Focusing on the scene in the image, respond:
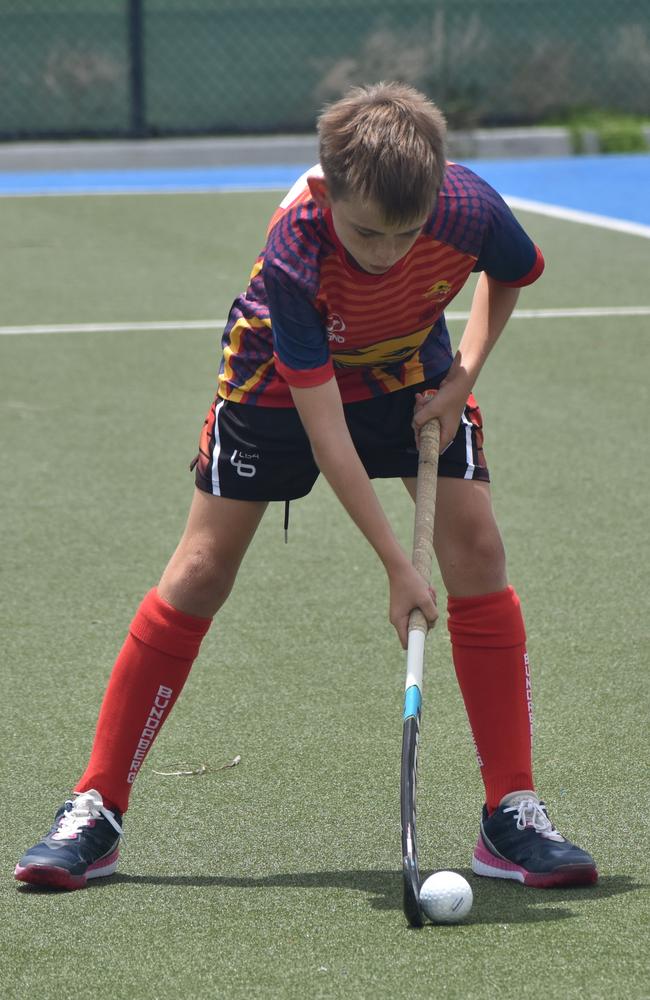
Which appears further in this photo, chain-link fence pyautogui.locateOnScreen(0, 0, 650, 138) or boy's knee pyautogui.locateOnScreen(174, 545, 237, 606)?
chain-link fence pyautogui.locateOnScreen(0, 0, 650, 138)

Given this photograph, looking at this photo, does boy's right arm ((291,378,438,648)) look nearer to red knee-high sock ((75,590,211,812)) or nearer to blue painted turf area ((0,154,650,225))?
red knee-high sock ((75,590,211,812))

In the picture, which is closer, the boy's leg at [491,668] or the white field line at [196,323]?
the boy's leg at [491,668]

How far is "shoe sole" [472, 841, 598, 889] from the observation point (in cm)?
255

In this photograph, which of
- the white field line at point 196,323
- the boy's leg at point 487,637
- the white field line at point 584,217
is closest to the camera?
the boy's leg at point 487,637

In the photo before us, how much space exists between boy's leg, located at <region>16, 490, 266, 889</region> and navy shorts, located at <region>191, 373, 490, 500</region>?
43mm

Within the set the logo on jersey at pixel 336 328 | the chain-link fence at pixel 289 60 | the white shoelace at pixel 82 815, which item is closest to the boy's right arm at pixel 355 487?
the logo on jersey at pixel 336 328

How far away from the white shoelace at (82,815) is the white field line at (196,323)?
4.73 meters

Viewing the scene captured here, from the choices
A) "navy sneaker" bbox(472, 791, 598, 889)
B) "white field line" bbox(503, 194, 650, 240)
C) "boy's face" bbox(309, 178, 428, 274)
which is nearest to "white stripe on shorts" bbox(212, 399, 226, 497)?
"boy's face" bbox(309, 178, 428, 274)

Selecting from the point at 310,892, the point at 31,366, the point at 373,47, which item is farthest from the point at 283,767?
the point at 373,47

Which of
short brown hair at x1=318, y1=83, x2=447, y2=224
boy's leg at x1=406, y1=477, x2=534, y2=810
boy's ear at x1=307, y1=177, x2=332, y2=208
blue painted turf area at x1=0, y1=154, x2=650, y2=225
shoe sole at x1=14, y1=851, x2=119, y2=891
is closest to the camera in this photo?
short brown hair at x1=318, y1=83, x2=447, y2=224

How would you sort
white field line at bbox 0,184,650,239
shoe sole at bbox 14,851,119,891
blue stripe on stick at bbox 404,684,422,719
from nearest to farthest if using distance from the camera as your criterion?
blue stripe on stick at bbox 404,684,422,719 < shoe sole at bbox 14,851,119,891 < white field line at bbox 0,184,650,239

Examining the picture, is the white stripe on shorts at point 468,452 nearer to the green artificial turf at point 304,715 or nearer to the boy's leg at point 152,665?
the boy's leg at point 152,665

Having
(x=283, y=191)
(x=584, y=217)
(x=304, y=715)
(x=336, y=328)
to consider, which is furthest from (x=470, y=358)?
(x=283, y=191)

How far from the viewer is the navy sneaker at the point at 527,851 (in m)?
2.56
